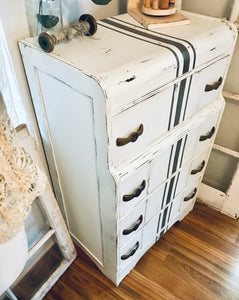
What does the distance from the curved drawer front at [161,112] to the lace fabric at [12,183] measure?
282 millimetres

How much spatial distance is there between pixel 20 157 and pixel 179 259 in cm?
109

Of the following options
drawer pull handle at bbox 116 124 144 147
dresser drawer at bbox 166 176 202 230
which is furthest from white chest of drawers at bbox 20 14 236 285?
dresser drawer at bbox 166 176 202 230

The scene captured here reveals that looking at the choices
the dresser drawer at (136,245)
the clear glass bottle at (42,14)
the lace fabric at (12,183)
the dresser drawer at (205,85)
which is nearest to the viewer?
the lace fabric at (12,183)

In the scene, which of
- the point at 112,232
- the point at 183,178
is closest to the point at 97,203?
the point at 112,232

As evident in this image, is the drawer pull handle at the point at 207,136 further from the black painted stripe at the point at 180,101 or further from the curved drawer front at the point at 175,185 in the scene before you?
the black painted stripe at the point at 180,101

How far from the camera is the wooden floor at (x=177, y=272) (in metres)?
1.33

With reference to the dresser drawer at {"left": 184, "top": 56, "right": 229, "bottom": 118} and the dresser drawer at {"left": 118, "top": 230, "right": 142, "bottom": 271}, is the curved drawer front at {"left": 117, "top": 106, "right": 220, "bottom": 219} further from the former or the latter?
the dresser drawer at {"left": 118, "top": 230, "right": 142, "bottom": 271}

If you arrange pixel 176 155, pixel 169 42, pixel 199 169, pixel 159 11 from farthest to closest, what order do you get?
pixel 199 169 → pixel 176 155 → pixel 159 11 → pixel 169 42

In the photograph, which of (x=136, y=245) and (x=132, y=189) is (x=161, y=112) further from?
(x=136, y=245)

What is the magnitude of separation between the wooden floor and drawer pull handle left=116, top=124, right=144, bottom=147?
91cm

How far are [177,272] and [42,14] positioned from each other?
136 centimetres

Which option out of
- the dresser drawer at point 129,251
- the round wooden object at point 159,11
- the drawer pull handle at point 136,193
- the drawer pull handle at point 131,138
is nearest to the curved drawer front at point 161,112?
the drawer pull handle at point 131,138

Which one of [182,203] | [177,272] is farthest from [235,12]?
[177,272]

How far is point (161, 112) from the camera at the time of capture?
2.94ft
